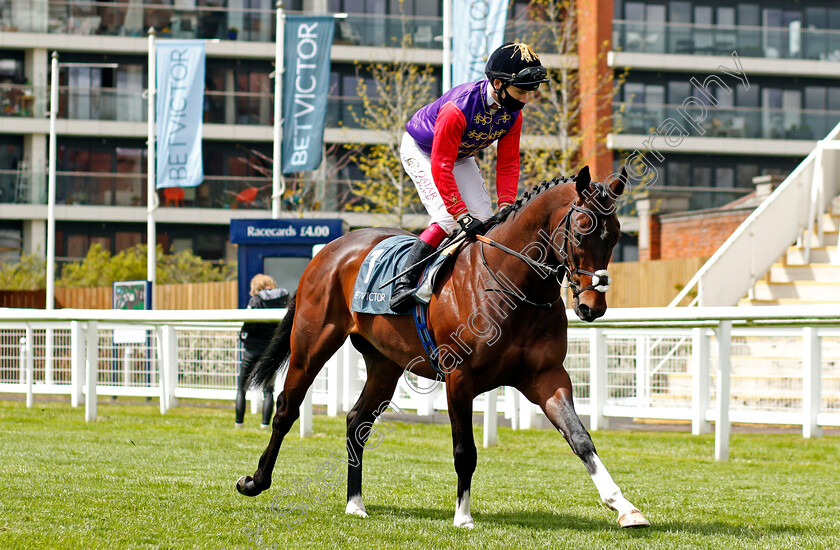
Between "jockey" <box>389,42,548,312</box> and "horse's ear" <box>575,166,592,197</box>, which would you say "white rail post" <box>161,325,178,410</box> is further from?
"horse's ear" <box>575,166,592,197</box>

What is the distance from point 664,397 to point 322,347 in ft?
16.2

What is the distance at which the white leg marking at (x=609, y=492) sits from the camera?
4312mm

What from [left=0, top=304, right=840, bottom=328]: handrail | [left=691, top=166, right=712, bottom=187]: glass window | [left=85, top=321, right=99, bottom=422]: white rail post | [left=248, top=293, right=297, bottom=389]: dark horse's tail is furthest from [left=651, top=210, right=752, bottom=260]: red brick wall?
[left=248, top=293, right=297, bottom=389]: dark horse's tail

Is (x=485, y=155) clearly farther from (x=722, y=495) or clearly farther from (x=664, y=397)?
(x=722, y=495)

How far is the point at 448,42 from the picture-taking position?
17094mm

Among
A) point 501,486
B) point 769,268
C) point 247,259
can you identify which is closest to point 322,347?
point 501,486

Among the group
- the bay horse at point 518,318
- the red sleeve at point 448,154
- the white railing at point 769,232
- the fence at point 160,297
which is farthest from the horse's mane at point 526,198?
the fence at point 160,297

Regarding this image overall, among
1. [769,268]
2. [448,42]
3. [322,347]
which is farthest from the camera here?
[448,42]

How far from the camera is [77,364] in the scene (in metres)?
11.2

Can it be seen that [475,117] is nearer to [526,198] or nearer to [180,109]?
[526,198]

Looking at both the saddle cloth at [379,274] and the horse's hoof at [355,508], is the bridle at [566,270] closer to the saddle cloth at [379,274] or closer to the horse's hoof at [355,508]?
the saddle cloth at [379,274]

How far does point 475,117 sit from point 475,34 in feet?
35.9

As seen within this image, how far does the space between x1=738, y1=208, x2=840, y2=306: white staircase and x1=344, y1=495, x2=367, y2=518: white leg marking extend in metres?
10.5

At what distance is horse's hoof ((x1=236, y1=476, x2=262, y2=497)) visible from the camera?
555 centimetres
